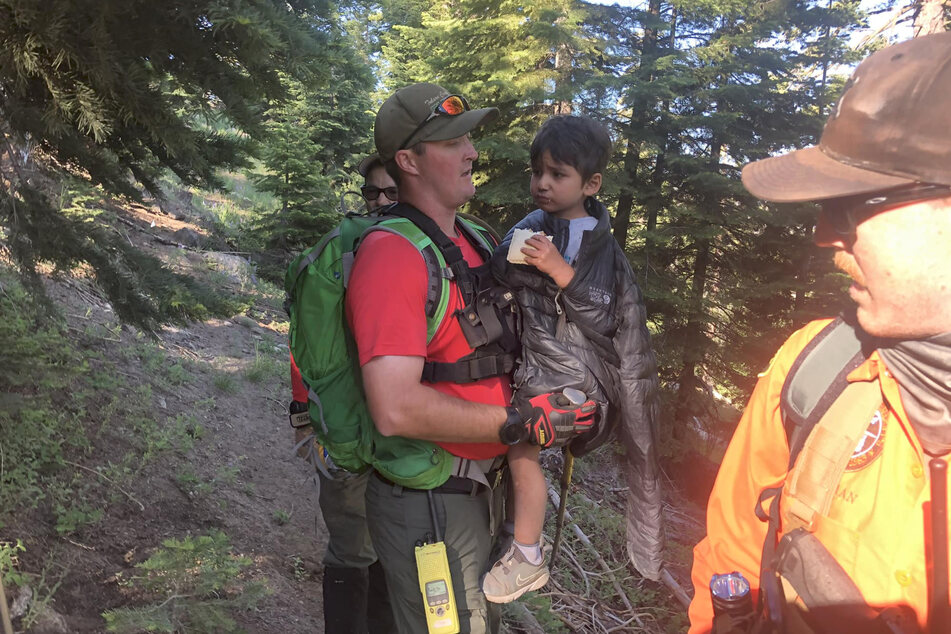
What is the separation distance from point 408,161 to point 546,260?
0.76m

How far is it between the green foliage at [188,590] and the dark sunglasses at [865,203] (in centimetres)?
314

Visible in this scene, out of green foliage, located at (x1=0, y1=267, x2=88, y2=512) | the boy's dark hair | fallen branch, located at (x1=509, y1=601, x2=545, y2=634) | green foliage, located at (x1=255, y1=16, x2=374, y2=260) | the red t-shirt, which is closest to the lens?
the red t-shirt

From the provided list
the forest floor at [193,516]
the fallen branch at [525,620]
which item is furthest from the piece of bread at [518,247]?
the fallen branch at [525,620]

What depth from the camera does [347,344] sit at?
93.4 inches

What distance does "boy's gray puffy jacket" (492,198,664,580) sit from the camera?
7.88 feet

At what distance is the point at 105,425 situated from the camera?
5.01 metres

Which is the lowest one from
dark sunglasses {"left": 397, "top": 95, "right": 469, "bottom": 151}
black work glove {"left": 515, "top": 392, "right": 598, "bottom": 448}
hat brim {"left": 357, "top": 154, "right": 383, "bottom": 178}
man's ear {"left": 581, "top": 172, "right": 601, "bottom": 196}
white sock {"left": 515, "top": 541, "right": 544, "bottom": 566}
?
white sock {"left": 515, "top": 541, "right": 544, "bottom": 566}

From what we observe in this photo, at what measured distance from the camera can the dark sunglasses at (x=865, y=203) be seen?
1.23 meters

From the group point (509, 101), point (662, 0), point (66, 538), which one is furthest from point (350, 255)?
point (662, 0)

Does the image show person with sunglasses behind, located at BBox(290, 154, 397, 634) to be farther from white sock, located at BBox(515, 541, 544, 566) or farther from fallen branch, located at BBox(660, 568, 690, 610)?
fallen branch, located at BBox(660, 568, 690, 610)

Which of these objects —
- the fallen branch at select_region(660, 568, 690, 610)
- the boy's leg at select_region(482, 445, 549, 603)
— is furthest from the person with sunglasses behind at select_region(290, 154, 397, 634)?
the fallen branch at select_region(660, 568, 690, 610)

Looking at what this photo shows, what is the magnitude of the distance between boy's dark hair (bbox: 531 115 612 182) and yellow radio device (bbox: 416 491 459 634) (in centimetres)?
196

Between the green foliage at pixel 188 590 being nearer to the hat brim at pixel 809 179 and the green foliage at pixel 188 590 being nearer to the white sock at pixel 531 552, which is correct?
the white sock at pixel 531 552

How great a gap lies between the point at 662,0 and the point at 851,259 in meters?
11.9
